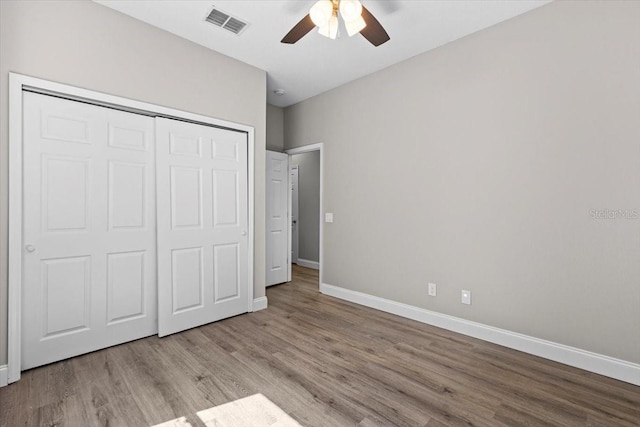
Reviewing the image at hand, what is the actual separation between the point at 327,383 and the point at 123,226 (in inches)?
85.3

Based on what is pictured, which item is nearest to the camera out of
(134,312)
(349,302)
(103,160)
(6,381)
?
(6,381)

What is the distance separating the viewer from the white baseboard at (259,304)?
3.58 metres

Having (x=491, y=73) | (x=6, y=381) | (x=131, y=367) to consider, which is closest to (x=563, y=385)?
(x=491, y=73)

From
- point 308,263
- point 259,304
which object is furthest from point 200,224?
point 308,263

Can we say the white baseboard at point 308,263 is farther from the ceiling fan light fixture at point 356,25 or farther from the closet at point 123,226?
the ceiling fan light fixture at point 356,25

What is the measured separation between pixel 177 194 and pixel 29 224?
1.08 meters

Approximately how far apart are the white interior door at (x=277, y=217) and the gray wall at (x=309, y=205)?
115 centimetres

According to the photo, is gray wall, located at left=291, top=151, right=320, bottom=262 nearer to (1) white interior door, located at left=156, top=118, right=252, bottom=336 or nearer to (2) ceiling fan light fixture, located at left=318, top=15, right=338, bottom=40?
(1) white interior door, located at left=156, top=118, right=252, bottom=336

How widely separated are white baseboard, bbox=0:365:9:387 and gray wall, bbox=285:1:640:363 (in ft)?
10.6

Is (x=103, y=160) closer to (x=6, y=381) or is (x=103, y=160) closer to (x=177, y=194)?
(x=177, y=194)

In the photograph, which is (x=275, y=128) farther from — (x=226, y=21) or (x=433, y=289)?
(x=433, y=289)

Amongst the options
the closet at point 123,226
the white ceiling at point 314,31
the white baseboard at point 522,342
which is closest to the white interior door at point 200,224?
the closet at point 123,226

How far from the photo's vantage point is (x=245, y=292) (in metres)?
3.50

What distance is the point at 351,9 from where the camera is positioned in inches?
78.0
